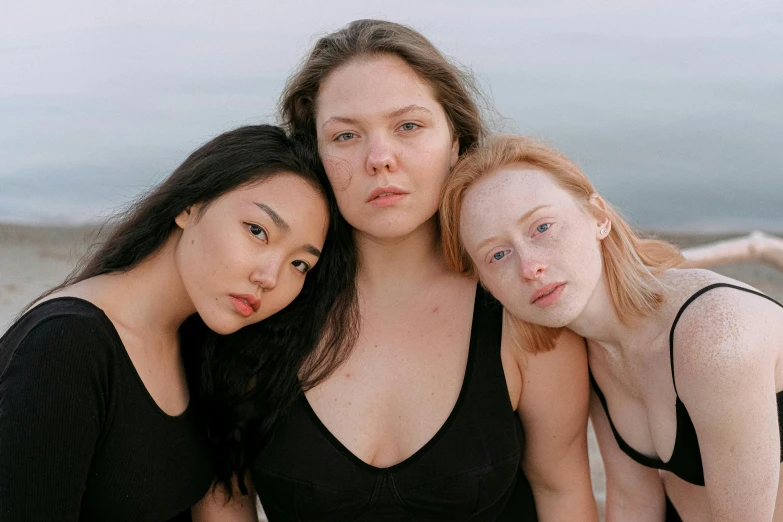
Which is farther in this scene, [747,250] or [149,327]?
[747,250]

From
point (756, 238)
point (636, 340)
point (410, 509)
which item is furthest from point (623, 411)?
point (756, 238)

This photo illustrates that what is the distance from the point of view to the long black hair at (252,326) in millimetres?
2516

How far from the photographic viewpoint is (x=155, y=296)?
2475 mm

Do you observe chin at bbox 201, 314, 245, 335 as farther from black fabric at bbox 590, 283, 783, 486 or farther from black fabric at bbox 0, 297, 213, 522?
black fabric at bbox 590, 283, 783, 486

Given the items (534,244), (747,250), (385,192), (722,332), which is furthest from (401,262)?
(747,250)

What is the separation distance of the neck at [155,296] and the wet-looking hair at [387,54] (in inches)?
25.4

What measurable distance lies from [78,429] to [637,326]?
153 centimetres

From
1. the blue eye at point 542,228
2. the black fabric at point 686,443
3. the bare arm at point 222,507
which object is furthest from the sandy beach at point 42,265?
the black fabric at point 686,443

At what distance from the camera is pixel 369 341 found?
2723 millimetres

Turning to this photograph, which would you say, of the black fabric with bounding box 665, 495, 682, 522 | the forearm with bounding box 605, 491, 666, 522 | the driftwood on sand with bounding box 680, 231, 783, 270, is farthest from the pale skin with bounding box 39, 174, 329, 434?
the driftwood on sand with bounding box 680, 231, 783, 270

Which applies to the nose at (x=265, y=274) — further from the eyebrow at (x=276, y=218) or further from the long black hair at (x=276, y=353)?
the long black hair at (x=276, y=353)

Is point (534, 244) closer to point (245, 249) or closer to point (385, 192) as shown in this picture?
point (385, 192)

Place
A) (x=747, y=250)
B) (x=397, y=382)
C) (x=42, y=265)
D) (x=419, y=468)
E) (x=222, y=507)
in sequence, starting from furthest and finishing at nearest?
(x=42, y=265), (x=747, y=250), (x=222, y=507), (x=397, y=382), (x=419, y=468)

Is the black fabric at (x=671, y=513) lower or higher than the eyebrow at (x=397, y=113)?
lower
